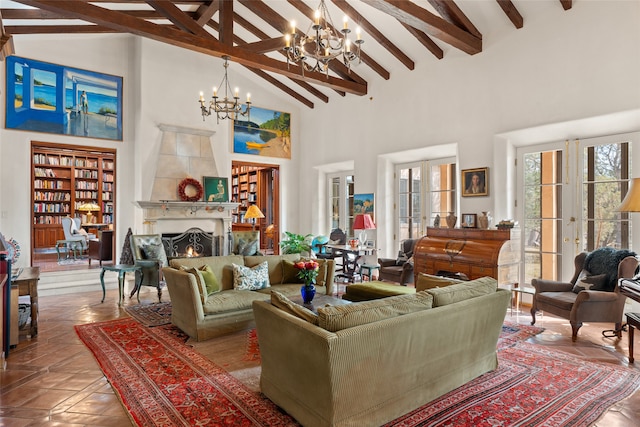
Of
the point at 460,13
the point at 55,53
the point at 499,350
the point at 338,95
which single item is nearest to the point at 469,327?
the point at 499,350

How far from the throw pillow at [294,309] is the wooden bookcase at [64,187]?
7.76 metres

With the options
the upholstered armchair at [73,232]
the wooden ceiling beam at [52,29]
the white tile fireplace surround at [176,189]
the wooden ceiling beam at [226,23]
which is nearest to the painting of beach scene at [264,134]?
the white tile fireplace surround at [176,189]

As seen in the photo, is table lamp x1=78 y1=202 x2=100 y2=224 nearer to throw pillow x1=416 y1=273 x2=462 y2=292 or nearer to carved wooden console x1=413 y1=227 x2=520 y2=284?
carved wooden console x1=413 y1=227 x2=520 y2=284

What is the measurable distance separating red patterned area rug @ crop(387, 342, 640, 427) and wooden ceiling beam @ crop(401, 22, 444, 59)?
4.67 metres

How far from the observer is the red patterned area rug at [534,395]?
2426 millimetres

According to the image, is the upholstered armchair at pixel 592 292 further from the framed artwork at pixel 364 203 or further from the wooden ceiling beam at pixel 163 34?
the wooden ceiling beam at pixel 163 34

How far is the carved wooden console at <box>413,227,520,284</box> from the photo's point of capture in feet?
16.2

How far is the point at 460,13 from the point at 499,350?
4.33m

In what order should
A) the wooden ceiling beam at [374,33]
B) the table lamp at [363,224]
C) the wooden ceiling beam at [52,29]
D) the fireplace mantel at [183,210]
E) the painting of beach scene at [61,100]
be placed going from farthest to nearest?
the fireplace mantel at [183,210]
the table lamp at [363,224]
the painting of beach scene at [61,100]
the wooden ceiling beam at [52,29]
the wooden ceiling beam at [374,33]

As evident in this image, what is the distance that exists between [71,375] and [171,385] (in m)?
0.93

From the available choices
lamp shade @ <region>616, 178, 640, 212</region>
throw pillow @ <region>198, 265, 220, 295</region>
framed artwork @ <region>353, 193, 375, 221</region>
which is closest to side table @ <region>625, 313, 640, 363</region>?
lamp shade @ <region>616, 178, 640, 212</region>

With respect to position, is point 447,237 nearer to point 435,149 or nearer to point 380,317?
point 435,149

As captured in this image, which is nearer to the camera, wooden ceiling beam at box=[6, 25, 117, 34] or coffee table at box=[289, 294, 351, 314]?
coffee table at box=[289, 294, 351, 314]

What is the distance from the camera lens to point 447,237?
5.65 metres
